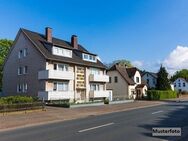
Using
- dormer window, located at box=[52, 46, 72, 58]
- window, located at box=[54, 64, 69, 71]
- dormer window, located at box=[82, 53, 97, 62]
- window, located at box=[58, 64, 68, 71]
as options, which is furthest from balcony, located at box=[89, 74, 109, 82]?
window, located at box=[58, 64, 68, 71]

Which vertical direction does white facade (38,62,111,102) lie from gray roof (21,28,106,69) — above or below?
below

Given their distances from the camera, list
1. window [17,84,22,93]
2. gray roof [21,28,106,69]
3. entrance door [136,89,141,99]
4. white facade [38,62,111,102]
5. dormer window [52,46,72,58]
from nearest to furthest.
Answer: white facade [38,62,111,102]
gray roof [21,28,106,69]
dormer window [52,46,72,58]
window [17,84,22,93]
entrance door [136,89,141,99]

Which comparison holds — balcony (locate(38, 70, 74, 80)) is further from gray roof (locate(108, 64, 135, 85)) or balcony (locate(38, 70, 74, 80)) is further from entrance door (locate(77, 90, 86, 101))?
gray roof (locate(108, 64, 135, 85))

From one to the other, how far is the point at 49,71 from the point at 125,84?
2730 cm

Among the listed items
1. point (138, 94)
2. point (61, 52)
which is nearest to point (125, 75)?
point (138, 94)

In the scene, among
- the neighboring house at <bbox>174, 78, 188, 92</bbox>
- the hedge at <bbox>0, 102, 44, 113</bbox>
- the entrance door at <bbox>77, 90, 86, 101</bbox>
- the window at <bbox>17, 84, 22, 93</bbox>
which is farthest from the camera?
the neighboring house at <bbox>174, 78, 188, 92</bbox>

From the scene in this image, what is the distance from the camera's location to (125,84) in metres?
60.7

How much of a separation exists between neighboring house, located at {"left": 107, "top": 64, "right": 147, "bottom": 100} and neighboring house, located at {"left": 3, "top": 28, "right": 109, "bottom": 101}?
11.9 metres

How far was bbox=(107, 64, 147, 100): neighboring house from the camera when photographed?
60656 millimetres

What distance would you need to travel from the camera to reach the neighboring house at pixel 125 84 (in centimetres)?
6066

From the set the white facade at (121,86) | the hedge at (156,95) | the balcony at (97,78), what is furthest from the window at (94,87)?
the hedge at (156,95)

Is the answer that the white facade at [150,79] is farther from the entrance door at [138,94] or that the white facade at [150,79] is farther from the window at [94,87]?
the window at [94,87]

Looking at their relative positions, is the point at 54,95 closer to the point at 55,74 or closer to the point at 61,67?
Result: the point at 55,74

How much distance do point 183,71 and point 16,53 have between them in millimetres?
126200
